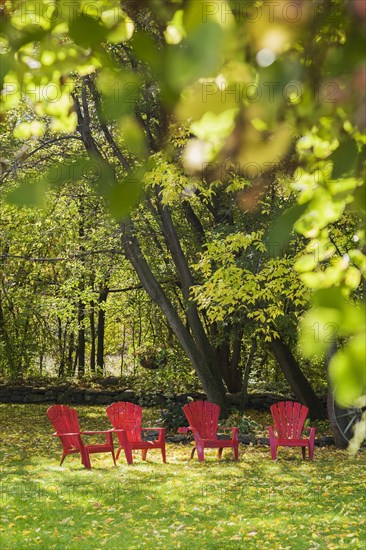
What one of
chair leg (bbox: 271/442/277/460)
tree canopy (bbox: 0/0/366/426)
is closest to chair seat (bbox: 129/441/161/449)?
chair leg (bbox: 271/442/277/460)

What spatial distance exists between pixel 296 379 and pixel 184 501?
6545 millimetres

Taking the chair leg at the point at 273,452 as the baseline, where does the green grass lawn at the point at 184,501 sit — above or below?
below

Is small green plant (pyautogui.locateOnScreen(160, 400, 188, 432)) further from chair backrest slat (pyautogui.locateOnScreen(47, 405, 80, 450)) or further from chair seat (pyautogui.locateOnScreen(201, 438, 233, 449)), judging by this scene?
chair backrest slat (pyautogui.locateOnScreen(47, 405, 80, 450))

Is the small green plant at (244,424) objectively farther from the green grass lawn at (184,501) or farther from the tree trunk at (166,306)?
the green grass lawn at (184,501)

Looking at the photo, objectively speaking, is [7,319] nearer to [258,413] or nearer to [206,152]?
[258,413]

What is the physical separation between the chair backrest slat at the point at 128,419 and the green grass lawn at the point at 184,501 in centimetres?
38

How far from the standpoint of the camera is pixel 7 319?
17516 mm

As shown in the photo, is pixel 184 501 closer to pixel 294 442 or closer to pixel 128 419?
pixel 128 419

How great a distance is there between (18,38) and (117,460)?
831 cm

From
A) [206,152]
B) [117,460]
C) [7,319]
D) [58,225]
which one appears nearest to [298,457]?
[117,460]

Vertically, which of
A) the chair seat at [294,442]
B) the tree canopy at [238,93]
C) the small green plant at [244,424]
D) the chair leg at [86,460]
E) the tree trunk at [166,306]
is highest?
the tree trunk at [166,306]

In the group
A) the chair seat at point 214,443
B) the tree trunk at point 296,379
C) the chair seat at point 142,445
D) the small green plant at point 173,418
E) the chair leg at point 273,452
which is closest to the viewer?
the chair seat at point 142,445

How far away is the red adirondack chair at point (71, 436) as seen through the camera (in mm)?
8438

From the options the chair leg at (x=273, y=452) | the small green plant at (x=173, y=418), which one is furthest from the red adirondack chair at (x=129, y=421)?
the small green plant at (x=173, y=418)
